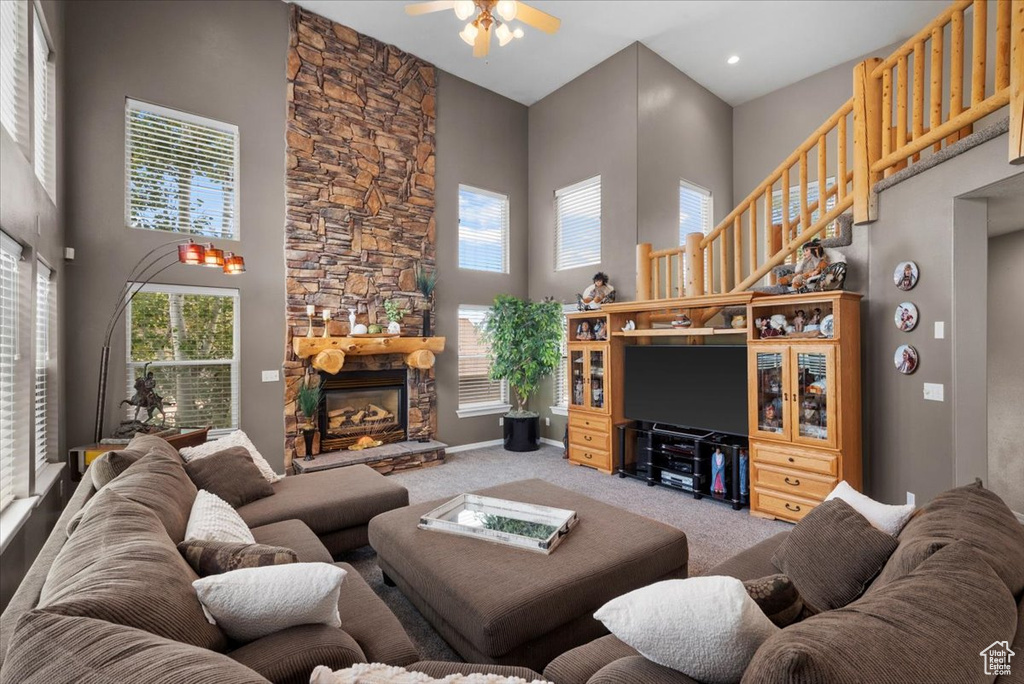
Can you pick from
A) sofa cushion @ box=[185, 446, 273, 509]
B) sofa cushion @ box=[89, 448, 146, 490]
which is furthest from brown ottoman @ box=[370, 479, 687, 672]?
sofa cushion @ box=[89, 448, 146, 490]

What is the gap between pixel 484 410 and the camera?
6605 millimetres

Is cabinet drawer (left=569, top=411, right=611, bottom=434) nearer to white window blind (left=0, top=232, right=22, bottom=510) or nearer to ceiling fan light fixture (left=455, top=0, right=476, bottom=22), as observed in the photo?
ceiling fan light fixture (left=455, top=0, right=476, bottom=22)

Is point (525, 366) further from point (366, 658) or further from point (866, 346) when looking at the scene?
point (366, 658)

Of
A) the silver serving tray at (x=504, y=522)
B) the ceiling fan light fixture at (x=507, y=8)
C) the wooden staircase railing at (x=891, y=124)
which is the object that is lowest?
the silver serving tray at (x=504, y=522)

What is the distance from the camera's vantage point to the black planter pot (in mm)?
6344

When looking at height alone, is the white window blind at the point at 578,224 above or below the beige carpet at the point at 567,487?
above

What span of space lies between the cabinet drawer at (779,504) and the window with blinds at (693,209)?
3.49 m

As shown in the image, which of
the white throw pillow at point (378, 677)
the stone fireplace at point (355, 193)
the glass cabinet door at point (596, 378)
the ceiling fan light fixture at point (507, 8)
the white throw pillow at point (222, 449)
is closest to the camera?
the white throw pillow at point (378, 677)

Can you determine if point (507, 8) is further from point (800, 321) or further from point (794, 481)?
point (794, 481)

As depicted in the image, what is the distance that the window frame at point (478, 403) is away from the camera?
21.0 feet

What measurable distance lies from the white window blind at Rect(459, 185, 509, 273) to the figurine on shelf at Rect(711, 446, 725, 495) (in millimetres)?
3942

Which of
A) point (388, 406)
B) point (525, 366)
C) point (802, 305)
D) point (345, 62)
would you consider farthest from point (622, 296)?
point (345, 62)

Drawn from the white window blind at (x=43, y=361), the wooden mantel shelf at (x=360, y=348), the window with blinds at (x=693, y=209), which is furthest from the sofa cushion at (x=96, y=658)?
the window with blinds at (x=693, y=209)

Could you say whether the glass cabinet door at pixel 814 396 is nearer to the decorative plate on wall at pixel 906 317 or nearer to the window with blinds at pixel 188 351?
A: the decorative plate on wall at pixel 906 317
